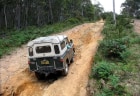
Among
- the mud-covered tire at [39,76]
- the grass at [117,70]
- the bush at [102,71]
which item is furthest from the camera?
the mud-covered tire at [39,76]

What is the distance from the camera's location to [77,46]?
24281 mm

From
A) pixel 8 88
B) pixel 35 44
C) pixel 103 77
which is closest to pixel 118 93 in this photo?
pixel 103 77

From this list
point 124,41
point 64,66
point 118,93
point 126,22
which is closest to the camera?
point 118,93

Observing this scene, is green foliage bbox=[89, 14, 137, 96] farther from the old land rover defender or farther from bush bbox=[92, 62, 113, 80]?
the old land rover defender

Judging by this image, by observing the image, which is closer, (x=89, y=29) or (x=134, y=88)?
(x=134, y=88)

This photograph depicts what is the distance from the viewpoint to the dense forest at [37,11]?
5045 centimetres

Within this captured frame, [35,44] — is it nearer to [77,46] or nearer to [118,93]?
[118,93]

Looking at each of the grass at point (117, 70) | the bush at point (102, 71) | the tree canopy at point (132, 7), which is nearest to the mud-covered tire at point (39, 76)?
the grass at point (117, 70)

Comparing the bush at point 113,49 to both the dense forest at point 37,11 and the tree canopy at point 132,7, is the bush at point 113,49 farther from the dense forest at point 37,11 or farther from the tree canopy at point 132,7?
the tree canopy at point 132,7

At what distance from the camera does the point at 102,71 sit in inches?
592

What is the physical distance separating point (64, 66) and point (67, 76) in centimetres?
90

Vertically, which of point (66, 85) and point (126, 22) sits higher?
point (126, 22)

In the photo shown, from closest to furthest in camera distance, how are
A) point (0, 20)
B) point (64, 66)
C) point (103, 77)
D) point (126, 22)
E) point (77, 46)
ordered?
1. point (103, 77)
2. point (64, 66)
3. point (77, 46)
4. point (126, 22)
5. point (0, 20)

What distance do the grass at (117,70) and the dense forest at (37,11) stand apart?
27.6 metres
